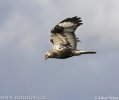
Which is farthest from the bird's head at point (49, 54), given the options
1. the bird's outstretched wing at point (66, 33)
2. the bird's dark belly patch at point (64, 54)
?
the bird's outstretched wing at point (66, 33)

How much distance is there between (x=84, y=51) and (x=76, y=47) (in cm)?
80

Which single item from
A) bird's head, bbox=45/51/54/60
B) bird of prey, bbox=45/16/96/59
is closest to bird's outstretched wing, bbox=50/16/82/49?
bird of prey, bbox=45/16/96/59

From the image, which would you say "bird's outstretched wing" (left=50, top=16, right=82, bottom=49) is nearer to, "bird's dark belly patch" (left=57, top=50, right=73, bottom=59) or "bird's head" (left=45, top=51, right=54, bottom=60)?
"bird's dark belly patch" (left=57, top=50, right=73, bottom=59)

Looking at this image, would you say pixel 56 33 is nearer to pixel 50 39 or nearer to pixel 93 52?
pixel 50 39

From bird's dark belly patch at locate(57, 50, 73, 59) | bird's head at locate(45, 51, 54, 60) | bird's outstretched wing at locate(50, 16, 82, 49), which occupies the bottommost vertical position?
bird's dark belly patch at locate(57, 50, 73, 59)

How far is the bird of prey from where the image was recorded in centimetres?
2520

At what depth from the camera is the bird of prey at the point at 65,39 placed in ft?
82.7

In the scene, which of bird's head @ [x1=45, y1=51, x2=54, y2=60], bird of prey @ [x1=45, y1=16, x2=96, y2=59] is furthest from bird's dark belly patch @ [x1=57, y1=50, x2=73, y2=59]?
bird's head @ [x1=45, y1=51, x2=54, y2=60]

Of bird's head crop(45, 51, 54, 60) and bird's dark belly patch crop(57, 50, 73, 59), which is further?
bird's head crop(45, 51, 54, 60)

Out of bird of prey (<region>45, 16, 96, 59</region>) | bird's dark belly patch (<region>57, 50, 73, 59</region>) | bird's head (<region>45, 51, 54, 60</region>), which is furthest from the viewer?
bird's head (<region>45, 51, 54, 60</region>)

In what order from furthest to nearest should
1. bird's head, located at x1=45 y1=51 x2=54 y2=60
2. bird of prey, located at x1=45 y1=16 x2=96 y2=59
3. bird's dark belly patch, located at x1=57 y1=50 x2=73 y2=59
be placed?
bird's head, located at x1=45 y1=51 x2=54 y2=60 < bird's dark belly patch, located at x1=57 y1=50 x2=73 y2=59 < bird of prey, located at x1=45 y1=16 x2=96 y2=59

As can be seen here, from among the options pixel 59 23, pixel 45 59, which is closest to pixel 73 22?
pixel 59 23

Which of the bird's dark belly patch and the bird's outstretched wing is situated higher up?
the bird's outstretched wing

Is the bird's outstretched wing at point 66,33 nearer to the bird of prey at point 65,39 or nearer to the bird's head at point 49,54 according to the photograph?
the bird of prey at point 65,39
